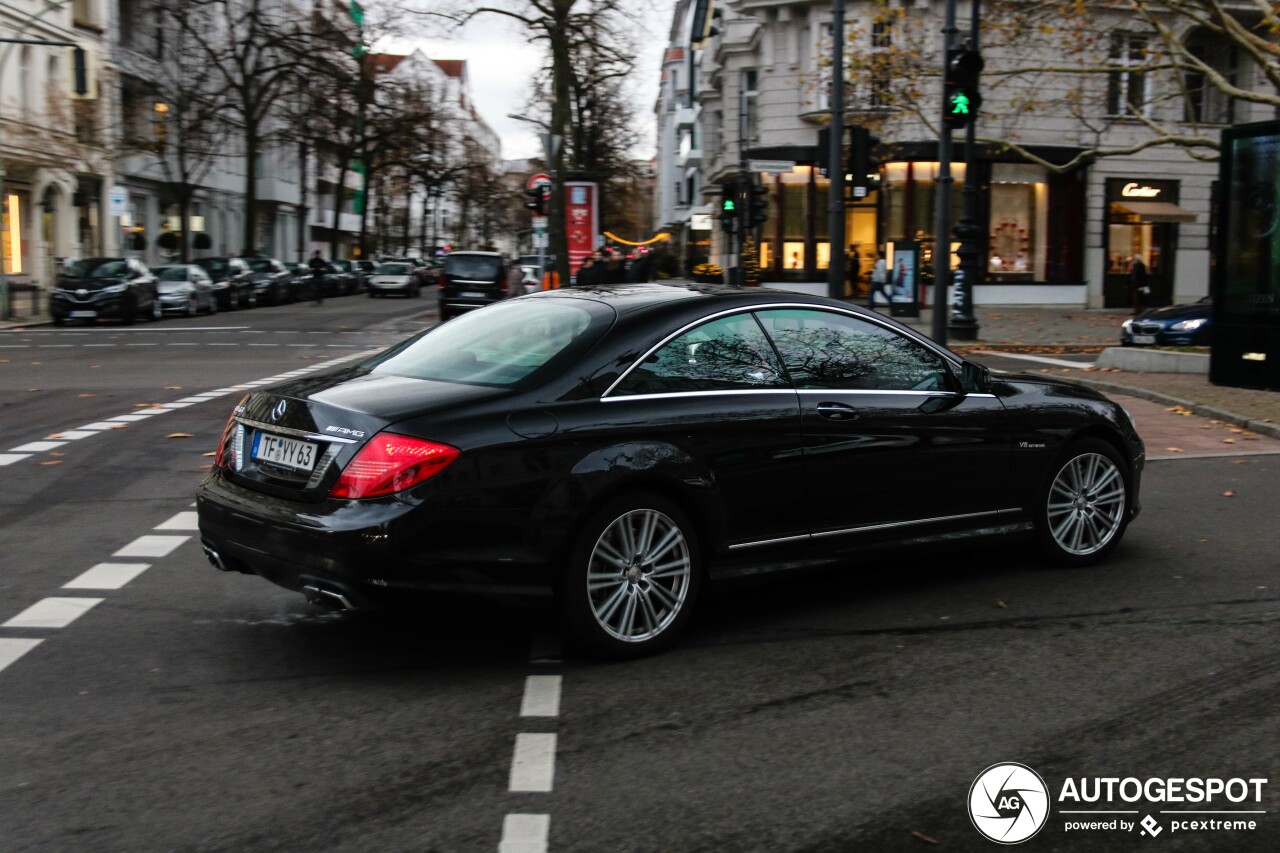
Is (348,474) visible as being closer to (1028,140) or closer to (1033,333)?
(1033,333)

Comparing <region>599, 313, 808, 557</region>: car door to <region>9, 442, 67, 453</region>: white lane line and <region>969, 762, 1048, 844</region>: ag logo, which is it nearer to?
<region>969, 762, 1048, 844</region>: ag logo

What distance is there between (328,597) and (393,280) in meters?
54.5

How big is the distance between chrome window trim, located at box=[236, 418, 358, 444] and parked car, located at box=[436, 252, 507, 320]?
101ft

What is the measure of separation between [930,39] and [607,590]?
1541 inches

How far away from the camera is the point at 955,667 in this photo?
5.37 meters

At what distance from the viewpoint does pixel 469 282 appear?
37.4 metres

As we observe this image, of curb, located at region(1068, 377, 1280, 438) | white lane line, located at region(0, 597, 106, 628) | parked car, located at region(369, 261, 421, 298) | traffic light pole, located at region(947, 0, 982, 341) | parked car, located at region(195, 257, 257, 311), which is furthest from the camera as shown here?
parked car, located at region(369, 261, 421, 298)

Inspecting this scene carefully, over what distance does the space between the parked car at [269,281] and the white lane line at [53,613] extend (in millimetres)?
40158

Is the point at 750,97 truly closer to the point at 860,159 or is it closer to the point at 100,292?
the point at 100,292

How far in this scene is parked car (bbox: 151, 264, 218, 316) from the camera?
121 feet

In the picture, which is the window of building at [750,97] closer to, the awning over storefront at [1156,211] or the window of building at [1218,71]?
the awning over storefront at [1156,211]

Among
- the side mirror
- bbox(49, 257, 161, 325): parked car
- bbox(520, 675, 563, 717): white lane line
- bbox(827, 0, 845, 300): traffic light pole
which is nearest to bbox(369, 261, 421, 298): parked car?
bbox(49, 257, 161, 325): parked car

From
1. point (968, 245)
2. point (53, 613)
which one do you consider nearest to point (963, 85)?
point (968, 245)

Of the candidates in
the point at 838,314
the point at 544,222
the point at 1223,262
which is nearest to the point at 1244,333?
the point at 1223,262
